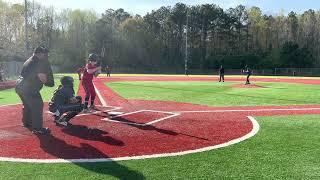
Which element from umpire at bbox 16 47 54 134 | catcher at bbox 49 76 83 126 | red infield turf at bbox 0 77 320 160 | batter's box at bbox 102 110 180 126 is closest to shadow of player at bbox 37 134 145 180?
red infield turf at bbox 0 77 320 160

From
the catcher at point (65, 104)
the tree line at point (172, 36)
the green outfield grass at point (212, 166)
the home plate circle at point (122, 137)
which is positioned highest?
the tree line at point (172, 36)

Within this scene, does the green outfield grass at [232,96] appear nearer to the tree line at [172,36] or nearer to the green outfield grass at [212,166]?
the green outfield grass at [212,166]

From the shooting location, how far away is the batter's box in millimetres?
11634

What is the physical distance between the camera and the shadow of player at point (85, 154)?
6617 millimetres

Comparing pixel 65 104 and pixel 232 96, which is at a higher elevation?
pixel 65 104

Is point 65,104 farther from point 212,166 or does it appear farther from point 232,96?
point 232,96

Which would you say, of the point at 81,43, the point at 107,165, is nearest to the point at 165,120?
the point at 107,165

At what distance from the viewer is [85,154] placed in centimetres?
784

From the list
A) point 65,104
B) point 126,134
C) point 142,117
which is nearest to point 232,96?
point 142,117

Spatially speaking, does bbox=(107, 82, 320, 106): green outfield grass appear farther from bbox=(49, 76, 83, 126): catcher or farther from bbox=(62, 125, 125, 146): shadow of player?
bbox=(62, 125, 125, 146): shadow of player

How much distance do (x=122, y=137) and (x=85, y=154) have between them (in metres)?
1.69

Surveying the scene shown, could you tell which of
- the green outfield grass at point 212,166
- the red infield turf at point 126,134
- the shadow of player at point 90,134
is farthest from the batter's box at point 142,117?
the green outfield grass at point 212,166

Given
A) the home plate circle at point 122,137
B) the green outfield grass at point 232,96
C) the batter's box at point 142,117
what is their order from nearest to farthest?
the home plate circle at point 122,137 < the batter's box at point 142,117 < the green outfield grass at point 232,96

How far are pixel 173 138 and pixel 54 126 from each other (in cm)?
320
